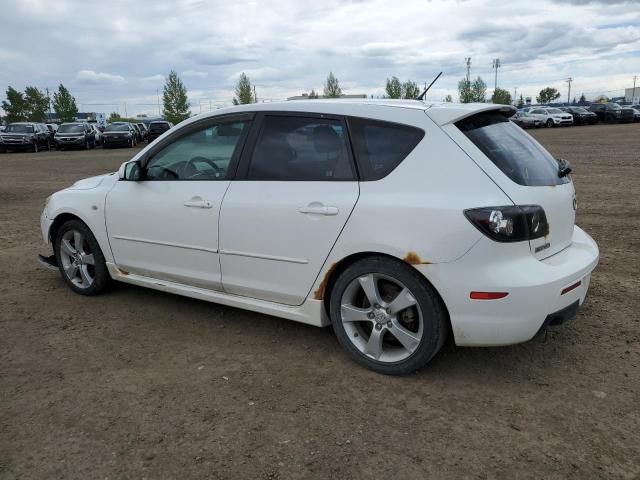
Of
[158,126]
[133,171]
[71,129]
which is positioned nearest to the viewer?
[133,171]

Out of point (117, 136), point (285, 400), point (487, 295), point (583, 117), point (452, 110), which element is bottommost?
point (285, 400)

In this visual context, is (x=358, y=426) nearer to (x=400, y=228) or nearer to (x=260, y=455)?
(x=260, y=455)

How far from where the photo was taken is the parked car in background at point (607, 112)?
138 ft

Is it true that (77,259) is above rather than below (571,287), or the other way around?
below

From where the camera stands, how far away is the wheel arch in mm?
3156

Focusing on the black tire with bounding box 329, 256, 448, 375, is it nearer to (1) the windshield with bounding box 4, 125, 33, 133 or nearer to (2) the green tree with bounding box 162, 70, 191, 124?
(1) the windshield with bounding box 4, 125, 33, 133

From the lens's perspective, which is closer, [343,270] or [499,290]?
[499,290]

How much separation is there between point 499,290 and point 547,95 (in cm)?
12365

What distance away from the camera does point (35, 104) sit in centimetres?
6456

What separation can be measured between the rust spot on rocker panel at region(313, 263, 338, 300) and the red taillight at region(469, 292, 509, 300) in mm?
858

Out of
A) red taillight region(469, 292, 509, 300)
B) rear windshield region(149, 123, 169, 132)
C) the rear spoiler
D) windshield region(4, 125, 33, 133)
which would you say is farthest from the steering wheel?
rear windshield region(149, 123, 169, 132)

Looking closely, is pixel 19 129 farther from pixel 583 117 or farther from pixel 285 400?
pixel 583 117

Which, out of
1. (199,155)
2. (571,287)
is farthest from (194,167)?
(571,287)

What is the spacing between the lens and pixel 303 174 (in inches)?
143
